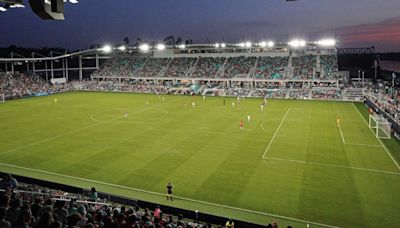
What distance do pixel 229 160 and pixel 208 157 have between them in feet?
5.37

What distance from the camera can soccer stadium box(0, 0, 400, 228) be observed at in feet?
45.7

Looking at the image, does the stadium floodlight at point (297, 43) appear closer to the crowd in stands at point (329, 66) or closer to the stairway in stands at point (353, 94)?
the crowd in stands at point (329, 66)

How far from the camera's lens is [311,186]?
58.8ft

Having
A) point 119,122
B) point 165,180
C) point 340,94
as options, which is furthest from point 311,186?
point 340,94

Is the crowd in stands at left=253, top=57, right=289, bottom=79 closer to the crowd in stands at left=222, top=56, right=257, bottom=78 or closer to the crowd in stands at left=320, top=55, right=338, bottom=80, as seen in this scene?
the crowd in stands at left=222, top=56, right=257, bottom=78

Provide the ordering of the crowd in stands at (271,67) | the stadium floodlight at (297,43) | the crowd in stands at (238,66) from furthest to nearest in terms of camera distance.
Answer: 1. the crowd in stands at (238,66)
2. the stadium floodlight at (297,43)
3. the crowd in stands at (271,67)

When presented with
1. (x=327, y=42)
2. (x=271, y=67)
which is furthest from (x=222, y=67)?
(x=327, y=42)

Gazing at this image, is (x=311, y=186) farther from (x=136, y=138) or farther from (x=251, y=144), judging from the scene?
(x=136, y=138)

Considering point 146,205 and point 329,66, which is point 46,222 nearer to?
point 146,205

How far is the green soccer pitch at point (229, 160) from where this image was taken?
15.9m

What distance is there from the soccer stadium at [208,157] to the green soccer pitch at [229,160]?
9 centimetres

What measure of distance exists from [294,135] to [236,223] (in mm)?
17899

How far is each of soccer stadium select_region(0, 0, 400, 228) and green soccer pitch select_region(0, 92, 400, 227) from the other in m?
0.09

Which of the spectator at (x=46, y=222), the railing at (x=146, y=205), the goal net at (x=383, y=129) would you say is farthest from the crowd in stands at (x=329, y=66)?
the spectator at (x=46, y=222)
